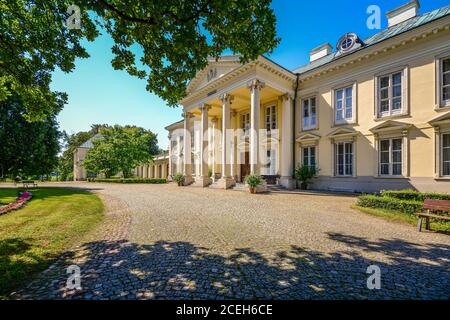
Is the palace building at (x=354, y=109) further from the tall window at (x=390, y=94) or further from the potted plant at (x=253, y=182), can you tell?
the potted plant at (x=253, y=182)

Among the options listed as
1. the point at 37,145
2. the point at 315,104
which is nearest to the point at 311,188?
the point at 315,104

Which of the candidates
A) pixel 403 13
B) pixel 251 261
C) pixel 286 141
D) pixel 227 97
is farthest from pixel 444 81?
pixel 251 261

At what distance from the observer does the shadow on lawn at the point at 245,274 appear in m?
2.94

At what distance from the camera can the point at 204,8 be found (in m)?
4.63

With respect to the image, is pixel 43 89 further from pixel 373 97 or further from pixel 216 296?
pixel 373 97

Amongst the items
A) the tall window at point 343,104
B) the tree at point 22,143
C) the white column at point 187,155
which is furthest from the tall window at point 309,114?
the tree at point 22,143

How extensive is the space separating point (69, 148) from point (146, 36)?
7072 centimetres

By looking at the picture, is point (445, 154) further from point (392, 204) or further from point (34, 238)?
point (34, 238)

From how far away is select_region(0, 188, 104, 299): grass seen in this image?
3.54 metres

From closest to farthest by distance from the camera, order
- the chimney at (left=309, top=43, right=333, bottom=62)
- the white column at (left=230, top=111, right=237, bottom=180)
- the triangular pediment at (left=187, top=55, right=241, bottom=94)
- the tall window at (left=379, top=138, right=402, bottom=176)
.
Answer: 1. the tall window at (left=379, top=138, right=402, bottom=176)
2. the triangular pediment at (left=187, top=55, right=241, bottom=94)
3. the chimney at (left=309, top=43, right=333, bottom=62)
4. the white column at (left=230, top=111, right=237, bottom=180)

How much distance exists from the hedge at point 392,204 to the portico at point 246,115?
738 cm

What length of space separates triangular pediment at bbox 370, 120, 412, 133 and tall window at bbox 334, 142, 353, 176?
1948 millimetres

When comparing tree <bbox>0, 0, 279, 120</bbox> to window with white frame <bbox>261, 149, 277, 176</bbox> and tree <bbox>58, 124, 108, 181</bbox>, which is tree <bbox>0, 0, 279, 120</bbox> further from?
tree <bbox>58, 124, 108, 181</bbox>

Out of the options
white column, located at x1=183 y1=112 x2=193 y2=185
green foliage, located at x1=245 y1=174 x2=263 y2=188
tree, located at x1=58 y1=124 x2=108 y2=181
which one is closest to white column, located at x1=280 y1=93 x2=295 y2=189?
green foliage, located at x1=245 y1=174 x2=263 y2=188
